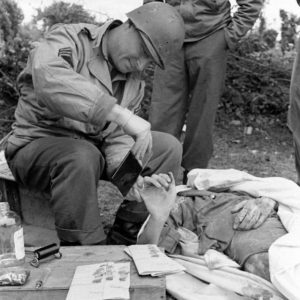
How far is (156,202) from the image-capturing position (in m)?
2.57

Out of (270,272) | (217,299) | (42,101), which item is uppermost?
(42,101)

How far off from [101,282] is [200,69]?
2.49m

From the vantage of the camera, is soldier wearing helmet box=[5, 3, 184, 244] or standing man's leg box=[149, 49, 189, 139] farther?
standing man's leg box=[149, 49, 189, 139]

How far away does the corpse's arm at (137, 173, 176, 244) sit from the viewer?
252 centimetres

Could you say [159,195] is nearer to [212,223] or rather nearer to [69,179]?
[212,223]

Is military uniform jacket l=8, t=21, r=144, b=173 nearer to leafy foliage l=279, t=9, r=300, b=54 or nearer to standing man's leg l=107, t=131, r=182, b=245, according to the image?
standing man's leg l=107, t=131, r=182, b=245

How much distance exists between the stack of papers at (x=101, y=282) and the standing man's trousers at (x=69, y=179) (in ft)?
1.19

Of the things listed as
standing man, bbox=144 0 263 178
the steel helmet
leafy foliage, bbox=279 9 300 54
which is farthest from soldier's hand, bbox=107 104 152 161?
leafy foliage, bbox=279 9 300 54

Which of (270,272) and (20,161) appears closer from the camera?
(270,272)

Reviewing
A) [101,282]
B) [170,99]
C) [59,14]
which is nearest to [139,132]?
[101,282]

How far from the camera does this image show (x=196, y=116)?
4125mm

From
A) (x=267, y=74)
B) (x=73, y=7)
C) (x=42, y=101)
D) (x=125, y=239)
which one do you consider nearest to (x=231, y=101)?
(x=267, y=74)

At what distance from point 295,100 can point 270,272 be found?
6.81 ft

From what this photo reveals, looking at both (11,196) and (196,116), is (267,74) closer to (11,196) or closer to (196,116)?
(196,116)
